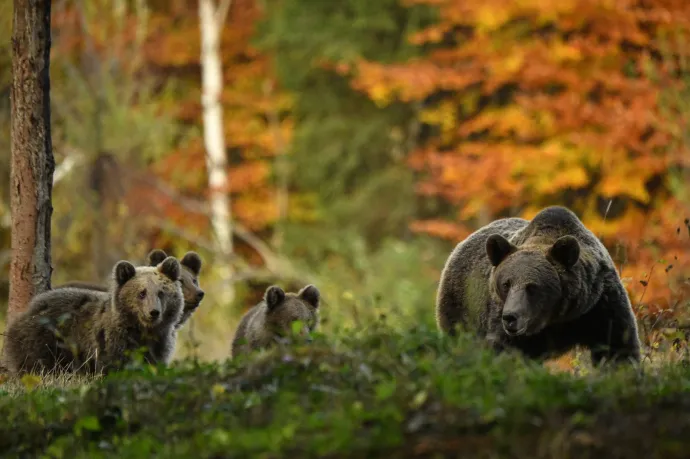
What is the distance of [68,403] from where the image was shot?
21.7 ft

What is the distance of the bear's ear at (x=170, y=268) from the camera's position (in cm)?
920

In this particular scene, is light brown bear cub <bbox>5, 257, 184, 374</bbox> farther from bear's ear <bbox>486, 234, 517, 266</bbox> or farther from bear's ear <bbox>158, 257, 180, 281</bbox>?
bear's ear <bbox>486, 234, 517, 266</bbox>

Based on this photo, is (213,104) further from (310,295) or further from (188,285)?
(310,295)

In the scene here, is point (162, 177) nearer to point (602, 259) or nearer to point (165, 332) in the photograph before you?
point (165, 332)

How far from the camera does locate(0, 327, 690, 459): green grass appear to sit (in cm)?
504

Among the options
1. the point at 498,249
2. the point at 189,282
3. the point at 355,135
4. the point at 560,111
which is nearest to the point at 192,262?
the point at 189,282

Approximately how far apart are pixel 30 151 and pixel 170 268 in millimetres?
1658

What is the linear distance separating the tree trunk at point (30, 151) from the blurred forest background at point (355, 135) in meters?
7.56

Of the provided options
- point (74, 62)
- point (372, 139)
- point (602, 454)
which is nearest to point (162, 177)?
point (74, 62)

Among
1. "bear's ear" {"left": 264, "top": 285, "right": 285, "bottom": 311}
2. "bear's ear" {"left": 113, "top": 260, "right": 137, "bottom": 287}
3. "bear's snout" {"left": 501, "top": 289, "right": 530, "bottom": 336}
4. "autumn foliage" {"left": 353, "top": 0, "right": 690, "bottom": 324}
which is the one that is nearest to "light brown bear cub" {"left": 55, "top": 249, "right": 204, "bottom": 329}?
"bear's ear" {"left": 264, "top": 285, "right": 285, "bottom": 311}

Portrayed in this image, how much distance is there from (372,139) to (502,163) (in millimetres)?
4891

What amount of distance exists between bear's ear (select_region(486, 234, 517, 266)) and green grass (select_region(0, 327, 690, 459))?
1237mm

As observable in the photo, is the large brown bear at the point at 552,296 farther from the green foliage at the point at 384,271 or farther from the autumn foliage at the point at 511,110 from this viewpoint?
the green foliage at the point at 384,271

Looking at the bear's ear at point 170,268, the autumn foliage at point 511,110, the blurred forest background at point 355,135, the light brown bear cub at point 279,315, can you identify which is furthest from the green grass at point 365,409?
the blurred forest background at point 355,135
